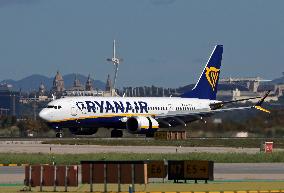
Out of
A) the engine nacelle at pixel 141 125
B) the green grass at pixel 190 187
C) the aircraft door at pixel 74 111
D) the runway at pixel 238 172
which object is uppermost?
the aircraft door at pixel 74 111

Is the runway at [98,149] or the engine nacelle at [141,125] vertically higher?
the engine nacelle at [141,125]

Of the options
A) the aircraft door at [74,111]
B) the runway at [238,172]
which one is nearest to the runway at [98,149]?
the aircraft door at [74,111]

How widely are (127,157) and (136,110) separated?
44.0 meters

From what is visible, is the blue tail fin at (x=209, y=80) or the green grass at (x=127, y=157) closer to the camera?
the green grass at (x=127, y=157)

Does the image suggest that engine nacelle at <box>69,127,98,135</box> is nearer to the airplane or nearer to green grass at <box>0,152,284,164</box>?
the airplane

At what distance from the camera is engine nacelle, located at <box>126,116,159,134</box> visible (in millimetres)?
110312

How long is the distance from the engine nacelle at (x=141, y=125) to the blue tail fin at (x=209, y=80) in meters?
12.4

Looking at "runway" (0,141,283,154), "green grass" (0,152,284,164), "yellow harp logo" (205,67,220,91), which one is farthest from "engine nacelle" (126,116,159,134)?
"green grass" (0,152,284,164)

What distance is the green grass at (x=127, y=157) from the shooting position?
66688 mm

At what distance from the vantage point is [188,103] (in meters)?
120

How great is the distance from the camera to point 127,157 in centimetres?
6919

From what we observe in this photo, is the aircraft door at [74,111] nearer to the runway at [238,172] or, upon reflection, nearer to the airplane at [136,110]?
the airplane at [136,110]

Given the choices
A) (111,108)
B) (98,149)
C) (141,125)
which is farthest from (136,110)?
(98,149)

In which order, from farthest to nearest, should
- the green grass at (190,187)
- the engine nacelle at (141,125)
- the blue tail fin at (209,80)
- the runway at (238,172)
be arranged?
the blue tail fin at (209,80) < the engine nacelle at (141,125) < the runway at (238,172) < the green grass at (190,187)
